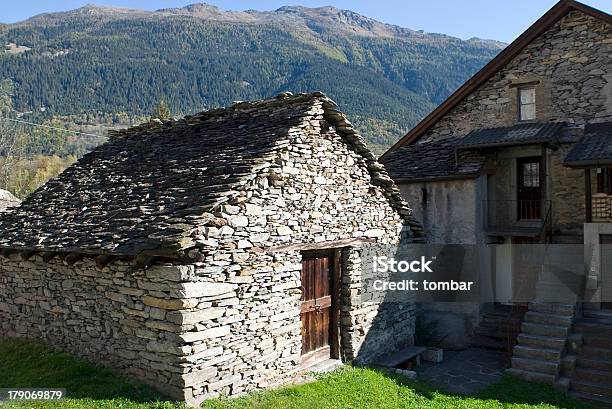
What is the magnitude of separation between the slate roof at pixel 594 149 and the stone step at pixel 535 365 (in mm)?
4480

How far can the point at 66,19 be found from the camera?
163000 mm

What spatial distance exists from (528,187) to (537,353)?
18.1ft

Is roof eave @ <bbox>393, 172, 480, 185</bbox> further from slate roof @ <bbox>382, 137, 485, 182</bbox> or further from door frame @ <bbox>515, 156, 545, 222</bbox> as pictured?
door frame @ <bbox>515, 156, 545, 222</bbox>

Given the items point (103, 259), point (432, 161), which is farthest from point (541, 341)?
point (103, 259)

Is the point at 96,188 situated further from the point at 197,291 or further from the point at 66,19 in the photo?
the point at 66,19

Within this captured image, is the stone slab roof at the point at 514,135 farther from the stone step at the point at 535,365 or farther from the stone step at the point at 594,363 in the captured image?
the stone step at the point at 535,365

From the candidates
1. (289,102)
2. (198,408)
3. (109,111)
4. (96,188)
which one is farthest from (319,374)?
(109,111)

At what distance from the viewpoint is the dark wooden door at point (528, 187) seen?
45.3 feet

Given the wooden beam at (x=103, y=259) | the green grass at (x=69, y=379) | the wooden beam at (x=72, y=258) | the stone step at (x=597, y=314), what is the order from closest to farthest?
the green grass at (x=69, y=379) < the wooden beam at (x=103, y=259) < the wooden beam at (x=72, y=258) < the stone step at (x=597, y=314)

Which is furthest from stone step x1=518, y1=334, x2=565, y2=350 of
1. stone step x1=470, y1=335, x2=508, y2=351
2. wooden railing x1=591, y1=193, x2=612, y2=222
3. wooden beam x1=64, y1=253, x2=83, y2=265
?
wooden beam x1=64, y1=253, x2=83, y2=265

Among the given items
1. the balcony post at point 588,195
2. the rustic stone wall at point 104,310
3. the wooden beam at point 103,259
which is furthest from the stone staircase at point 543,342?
the wooden beam at point 103,259

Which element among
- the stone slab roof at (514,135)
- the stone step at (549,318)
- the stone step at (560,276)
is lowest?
the stone step at (549,318)

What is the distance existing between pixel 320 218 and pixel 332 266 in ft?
4.22

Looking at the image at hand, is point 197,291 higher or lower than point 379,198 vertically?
lower
